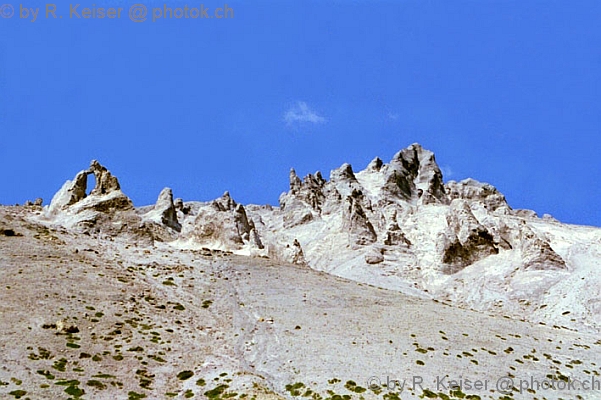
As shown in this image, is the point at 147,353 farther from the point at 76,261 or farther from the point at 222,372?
the point at 76,261

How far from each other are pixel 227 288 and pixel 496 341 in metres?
26.9

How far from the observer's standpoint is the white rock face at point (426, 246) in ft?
212

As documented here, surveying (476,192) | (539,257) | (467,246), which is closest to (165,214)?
(467,246)

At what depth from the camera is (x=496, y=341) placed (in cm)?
4794

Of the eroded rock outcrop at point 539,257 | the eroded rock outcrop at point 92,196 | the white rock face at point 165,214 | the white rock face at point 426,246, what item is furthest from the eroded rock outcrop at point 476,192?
the eroded rock outcrop at point 92,196

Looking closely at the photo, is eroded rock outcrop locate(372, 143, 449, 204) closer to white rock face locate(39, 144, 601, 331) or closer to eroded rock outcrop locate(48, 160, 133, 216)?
white rock face locate(39, 144, 601, 331)

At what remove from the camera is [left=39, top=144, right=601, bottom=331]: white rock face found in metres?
64.6

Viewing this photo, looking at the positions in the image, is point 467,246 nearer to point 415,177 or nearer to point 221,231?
point 221,231


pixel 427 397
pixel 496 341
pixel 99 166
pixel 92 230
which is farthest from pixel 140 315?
pixel 99 166

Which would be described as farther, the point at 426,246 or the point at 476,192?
the point at 476,192

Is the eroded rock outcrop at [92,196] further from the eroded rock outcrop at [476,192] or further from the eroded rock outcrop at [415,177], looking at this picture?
the eroded rock outcrop at [476,192]

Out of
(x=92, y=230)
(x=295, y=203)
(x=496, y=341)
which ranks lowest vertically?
(x=496, y=341)

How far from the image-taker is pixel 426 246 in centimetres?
9238

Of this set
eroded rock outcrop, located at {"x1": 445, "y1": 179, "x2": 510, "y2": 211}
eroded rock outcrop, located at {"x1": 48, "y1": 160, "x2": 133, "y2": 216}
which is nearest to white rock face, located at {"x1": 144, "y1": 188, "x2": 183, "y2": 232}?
eroded rock outcrop, located at {"x1": 48, "y1": 160, "x2": 133, "y2": 216}
